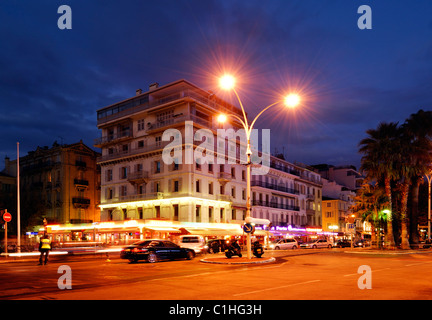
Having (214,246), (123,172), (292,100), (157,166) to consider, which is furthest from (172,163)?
(292,100)

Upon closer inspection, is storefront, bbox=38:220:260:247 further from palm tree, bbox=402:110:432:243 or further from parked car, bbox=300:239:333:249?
palm tree, bbox=402:110:432:243

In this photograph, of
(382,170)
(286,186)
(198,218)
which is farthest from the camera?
(286,186)

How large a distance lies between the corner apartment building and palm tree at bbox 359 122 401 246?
1930 cm

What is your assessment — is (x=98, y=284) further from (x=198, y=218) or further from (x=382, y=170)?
(x=198, y=218)

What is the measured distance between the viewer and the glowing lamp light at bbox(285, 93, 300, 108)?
25922 millimetres

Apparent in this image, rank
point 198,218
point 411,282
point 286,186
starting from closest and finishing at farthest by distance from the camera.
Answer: point 411,282, point 198,218, point 286,186

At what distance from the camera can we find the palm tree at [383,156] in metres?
42.1

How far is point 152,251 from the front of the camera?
86.3 feet

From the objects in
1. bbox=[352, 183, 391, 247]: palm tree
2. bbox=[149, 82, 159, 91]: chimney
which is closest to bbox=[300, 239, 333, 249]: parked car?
bbox=[352, 183, 391, 247]: palm tree

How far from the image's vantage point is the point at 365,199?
152 feet

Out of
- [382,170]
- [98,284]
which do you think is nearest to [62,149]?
[382,170]

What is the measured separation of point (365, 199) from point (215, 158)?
19578 mm

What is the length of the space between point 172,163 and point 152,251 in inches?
1075

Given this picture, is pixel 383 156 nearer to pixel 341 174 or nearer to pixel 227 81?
pixel 227 81
